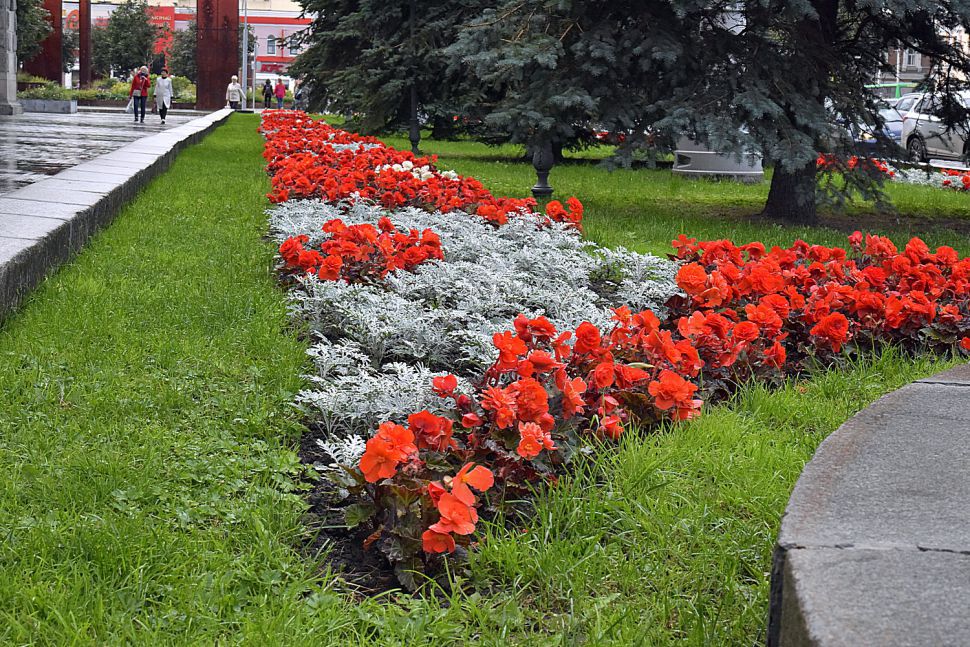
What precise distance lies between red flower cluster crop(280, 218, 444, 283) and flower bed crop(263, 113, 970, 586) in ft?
0.04

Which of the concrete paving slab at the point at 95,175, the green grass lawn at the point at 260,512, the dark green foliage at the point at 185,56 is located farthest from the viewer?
the dark green foliage at the point at 185,56

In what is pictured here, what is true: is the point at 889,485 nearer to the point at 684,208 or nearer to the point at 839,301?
the point at 839,301

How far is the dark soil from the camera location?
241 centimetres

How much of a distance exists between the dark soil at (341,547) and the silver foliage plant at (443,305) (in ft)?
1.18

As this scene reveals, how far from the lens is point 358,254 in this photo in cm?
511

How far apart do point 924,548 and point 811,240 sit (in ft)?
23.4

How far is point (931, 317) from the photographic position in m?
4.36

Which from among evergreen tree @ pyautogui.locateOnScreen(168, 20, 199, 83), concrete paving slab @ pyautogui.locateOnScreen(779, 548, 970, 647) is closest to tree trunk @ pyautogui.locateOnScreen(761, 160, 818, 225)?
concrete paving slab @ pyautogui.locateOnScreen(779, 548, 970, 647)

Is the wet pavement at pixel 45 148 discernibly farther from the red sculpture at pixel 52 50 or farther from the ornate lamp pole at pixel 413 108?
the red sculpture at pixel 52 50

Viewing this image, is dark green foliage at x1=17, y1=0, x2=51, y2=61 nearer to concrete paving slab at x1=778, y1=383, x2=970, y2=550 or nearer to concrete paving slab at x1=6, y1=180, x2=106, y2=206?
concrete paving slab at x1=6, y1=180, x2=106, y2=206

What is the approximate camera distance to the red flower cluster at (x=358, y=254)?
4.99 metres

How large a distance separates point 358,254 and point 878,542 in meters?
3.62

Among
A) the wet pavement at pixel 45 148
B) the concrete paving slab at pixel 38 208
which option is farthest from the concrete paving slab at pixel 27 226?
the wet pavement at pixel 45 148

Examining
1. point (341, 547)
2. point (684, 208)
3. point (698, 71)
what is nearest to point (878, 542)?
point (341, 547)
